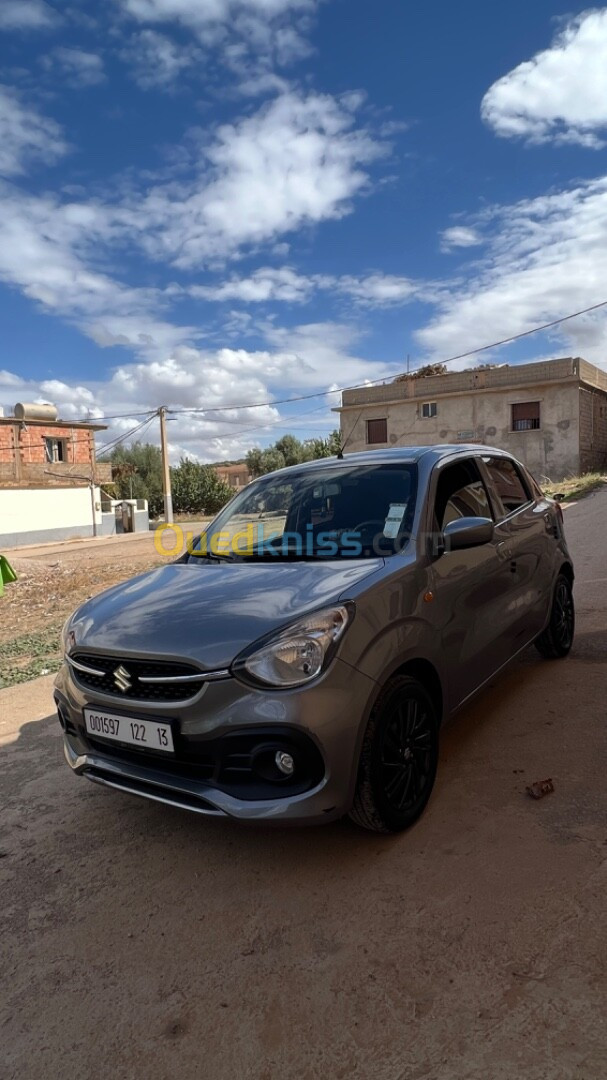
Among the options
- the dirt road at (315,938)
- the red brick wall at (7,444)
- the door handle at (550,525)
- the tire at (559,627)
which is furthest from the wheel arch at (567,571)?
the red brick wall at (7,444)

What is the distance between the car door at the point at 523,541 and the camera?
12.1ft

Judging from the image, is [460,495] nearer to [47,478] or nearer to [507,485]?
[507,485]

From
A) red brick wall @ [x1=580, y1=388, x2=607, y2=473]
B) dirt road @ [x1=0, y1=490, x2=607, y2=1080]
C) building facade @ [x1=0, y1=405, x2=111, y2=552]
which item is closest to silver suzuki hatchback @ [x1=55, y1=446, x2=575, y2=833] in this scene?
dirt road @ [x1=0, y1=490, x2=607, y2=1080]

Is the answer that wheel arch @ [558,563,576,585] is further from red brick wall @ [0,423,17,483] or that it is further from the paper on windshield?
red brick wall @ [0,423,17,483]

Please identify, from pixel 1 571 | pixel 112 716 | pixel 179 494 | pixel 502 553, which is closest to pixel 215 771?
pixel 112 716

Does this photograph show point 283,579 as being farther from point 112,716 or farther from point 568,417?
point 568,417

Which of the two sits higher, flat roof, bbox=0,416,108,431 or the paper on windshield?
flat roof, bbox=0,416,108,431

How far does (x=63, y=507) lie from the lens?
30469 mm

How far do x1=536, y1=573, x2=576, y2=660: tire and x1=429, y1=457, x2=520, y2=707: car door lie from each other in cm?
104

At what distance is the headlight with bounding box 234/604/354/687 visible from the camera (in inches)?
83.4

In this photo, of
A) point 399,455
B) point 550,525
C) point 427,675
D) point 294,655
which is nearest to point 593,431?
point 550,525

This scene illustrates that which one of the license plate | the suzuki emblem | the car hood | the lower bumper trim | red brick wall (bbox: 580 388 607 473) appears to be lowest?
the lower bumper trim

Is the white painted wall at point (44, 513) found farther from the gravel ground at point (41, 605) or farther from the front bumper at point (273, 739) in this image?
the front bumper at point (273, 739)

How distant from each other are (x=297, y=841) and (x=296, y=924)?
0.46 m
